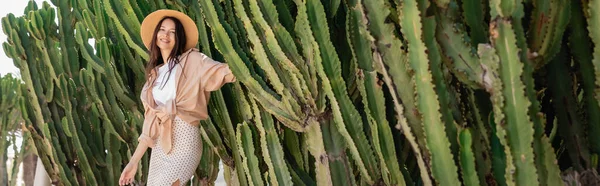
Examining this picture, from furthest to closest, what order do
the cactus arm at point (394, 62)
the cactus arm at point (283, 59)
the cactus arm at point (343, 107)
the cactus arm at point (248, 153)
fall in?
1. the cactus arm at point (248, 153)
2. the cactus arm at point (283, 59)
3. the cactus arm at point (343, 107)
4. the cactus arm at point (394, 62)

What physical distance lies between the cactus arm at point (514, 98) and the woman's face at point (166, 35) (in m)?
1.68

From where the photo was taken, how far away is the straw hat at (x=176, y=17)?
3.07 m

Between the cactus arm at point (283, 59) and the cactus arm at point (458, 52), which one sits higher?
the cactus arm at point (283, 59)

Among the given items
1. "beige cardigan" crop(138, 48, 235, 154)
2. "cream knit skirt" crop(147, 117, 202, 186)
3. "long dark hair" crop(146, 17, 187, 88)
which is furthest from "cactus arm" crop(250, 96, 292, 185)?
"long dark hair" crop(146, 17, 187, 88)

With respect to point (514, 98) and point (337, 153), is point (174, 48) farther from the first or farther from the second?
point (514, 98)

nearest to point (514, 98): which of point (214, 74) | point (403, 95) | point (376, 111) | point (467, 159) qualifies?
point (467, 159)

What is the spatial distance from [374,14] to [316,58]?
38cm

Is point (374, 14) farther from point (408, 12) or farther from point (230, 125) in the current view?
point (230, 125)

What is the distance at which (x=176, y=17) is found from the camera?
308 cm

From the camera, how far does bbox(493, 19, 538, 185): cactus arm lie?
1.80 m

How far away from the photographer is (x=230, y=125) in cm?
321

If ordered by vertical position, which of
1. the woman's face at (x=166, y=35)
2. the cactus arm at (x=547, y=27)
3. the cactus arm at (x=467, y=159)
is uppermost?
the woman's face at (x=166, y=35)

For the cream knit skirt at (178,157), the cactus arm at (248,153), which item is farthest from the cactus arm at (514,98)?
the cream knit skirt at (178,157)

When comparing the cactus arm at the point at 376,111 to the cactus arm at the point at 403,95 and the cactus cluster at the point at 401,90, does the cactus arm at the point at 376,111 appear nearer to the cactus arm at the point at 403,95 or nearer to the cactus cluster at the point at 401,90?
the cactus cluster at the point at 401,90
